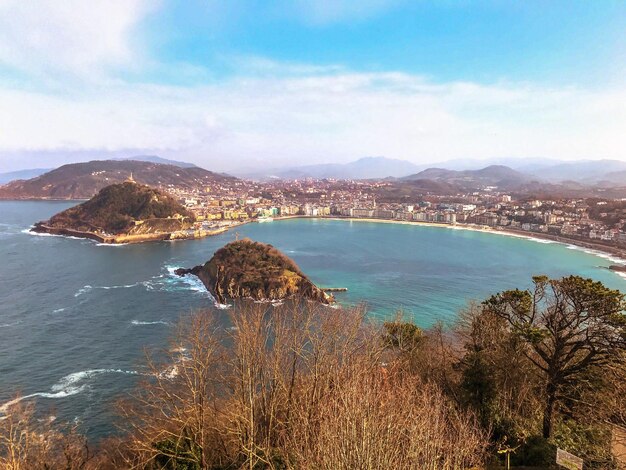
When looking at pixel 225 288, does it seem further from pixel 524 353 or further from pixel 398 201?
pixel 398 201

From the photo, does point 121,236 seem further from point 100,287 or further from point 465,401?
point 465,401

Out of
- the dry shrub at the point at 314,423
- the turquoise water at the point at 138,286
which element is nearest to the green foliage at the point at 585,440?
the dry shrub at the point at 314,423

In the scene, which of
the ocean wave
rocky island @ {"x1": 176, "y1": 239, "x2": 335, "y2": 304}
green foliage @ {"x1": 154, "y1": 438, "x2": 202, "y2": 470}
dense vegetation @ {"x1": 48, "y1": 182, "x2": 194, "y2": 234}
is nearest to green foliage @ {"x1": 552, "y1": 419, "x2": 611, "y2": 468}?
green foliage @ {"x1": 154, "y1": 438, "x2": 202, "y2": 470}

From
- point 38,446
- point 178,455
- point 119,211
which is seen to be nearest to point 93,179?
point 119,211

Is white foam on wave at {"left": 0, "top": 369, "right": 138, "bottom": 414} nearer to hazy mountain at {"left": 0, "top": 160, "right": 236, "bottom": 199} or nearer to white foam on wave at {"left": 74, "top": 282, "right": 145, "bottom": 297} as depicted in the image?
white foam on wave at {"left": 74, "top": 282, "right": 145, "bottom": 297}

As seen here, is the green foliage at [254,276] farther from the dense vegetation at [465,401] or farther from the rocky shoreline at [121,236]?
the rocky shoreline at [121,236]
